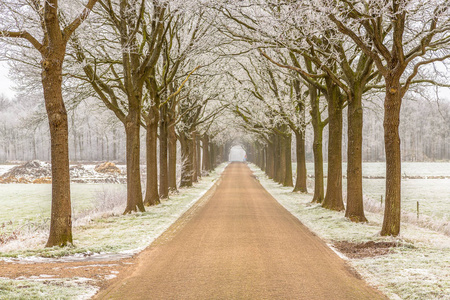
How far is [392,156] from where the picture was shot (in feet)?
33.8

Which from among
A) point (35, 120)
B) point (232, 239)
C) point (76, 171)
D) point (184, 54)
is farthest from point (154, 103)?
point (76, 171)

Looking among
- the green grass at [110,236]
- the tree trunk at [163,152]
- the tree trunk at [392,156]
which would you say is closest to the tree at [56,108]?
the green grass at [110,236]

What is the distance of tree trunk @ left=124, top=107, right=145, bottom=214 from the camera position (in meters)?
15.8

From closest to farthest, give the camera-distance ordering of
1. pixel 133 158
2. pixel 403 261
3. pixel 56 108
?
pixel 403 261 < pixel 56 108 < pixel 133 158

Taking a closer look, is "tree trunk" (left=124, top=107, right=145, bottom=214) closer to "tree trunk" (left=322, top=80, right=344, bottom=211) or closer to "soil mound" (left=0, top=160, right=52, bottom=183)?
"tree trunk" (left=322, top=80, right=344, bottom=211)

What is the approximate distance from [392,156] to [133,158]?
364 inches

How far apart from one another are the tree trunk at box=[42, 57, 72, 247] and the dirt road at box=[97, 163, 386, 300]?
2.01 m

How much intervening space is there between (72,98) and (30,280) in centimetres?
1277

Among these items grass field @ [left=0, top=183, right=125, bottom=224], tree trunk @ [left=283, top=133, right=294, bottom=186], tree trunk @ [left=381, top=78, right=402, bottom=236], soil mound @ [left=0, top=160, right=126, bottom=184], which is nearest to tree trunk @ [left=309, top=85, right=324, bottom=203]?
tree trunk @ [left=381, top=78, right=402, bottom=236]

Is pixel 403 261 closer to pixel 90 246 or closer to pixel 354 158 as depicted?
pixel 90 246

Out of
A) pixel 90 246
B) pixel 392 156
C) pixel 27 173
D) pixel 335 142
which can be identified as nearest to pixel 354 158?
pixel 335 142

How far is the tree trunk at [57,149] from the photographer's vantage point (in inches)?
356

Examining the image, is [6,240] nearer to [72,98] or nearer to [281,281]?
[72,98]

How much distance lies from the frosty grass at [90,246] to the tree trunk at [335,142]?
5.94 meters
